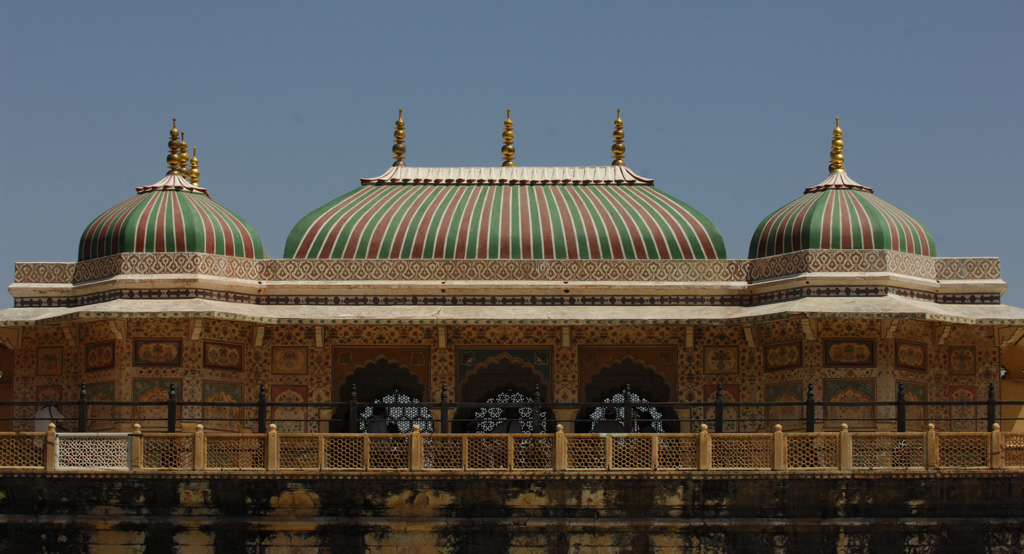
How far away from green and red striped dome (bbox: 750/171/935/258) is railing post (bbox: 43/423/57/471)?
10.8 meters

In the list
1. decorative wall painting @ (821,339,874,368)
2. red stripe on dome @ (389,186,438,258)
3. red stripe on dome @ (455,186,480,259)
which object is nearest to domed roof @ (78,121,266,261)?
red stripe on dome @ (389,186,438,258)

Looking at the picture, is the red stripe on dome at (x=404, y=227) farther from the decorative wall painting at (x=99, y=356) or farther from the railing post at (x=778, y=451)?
the railing post at (x=778, y=451)

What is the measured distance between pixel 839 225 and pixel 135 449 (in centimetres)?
1067

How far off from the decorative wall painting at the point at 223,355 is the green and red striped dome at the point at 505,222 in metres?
2.17

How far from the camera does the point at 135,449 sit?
24.6 metres

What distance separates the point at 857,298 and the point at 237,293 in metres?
9.05

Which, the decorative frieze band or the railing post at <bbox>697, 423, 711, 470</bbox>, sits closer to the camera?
the railing post at <bbox>697, 423, 711, 470</bbox>

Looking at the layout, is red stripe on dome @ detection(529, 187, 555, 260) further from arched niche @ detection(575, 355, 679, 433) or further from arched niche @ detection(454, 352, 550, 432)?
arched niche @ detection(575, 355, 679, 433)

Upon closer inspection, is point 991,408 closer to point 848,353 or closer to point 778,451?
point 848,353

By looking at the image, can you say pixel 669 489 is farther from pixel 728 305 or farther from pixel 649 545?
pixel 728 305

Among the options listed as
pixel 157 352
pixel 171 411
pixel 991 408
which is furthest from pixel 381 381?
pixel 991 408

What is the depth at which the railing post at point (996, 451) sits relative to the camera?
24516 millimetres

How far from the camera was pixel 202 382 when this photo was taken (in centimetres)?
2759

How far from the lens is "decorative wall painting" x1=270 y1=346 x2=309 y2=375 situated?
93.2 ft
